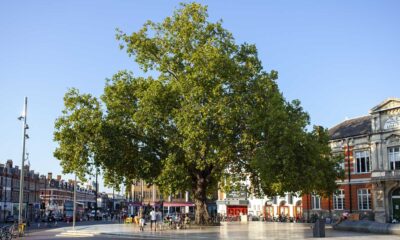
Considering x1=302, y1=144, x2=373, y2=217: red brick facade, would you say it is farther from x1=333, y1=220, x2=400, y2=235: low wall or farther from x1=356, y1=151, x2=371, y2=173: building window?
x1=333, y1=220, x2=400, y2=235: low wall

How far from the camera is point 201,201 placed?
47906mm

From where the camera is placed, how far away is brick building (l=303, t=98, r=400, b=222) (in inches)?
2233

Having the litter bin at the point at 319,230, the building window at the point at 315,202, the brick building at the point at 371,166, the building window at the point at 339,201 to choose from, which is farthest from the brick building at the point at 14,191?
the litter bin at the point at 319,230

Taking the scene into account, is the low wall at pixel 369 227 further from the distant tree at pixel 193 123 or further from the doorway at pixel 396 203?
the doorway at pixel 396 203

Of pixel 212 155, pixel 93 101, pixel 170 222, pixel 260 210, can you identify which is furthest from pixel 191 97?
pixel 260 210

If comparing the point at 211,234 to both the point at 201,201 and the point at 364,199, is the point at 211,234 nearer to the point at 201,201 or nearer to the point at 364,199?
the point at 201,201

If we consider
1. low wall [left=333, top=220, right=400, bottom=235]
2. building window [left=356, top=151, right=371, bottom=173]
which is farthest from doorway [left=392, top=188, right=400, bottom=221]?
low wall [left=333, top=220, right=400, bottom=235]

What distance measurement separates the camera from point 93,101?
44156 millimetres

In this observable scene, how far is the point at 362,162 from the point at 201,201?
25004 millimetres

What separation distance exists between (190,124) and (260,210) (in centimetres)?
4596

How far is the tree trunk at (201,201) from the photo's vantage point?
47.7 metres

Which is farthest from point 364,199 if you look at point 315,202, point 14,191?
point 14,191

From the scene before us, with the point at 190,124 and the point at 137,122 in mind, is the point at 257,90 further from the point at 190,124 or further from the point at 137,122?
the point at 137,122

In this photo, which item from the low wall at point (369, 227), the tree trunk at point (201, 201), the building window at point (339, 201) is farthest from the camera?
the building window at point (339, 201)
